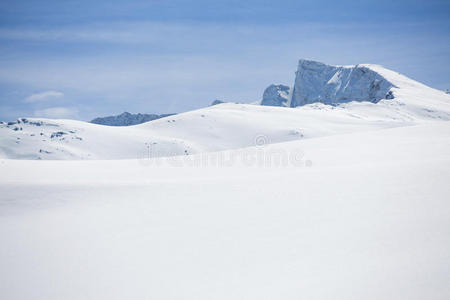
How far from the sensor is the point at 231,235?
596 cm

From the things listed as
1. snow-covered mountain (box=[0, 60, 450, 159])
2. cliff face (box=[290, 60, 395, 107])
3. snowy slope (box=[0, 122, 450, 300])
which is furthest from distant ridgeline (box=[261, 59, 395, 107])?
snowy slope (box=[0, 122, 450, 300])

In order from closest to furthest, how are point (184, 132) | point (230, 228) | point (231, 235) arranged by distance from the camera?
1. point (231, 235)
2. point (230, 228)
3. point (184, 132)

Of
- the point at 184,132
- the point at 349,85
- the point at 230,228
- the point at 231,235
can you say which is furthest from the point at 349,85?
the point at 231,235

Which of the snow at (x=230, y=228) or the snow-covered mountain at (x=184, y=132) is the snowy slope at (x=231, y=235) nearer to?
the snow at (x=230, y=228)

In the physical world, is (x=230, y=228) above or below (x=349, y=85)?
below

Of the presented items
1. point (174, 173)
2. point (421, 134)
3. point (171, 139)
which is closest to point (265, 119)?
point (171, 139)

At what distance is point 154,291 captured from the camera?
185 inches

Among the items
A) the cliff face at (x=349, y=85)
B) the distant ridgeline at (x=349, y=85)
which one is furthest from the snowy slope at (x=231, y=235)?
the cliff face at (x=349, y=85)

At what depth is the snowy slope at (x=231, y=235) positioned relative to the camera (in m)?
4.63

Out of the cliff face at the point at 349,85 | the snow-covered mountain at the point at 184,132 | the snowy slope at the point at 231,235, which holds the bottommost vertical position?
the snowy slope at the point at 231,235

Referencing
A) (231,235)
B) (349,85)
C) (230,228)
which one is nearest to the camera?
(231,235)

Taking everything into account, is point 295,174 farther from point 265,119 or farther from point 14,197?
point 265,119

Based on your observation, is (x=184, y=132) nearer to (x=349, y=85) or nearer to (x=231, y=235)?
(x=231, y=235)

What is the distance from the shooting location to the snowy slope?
4629 millimetres
